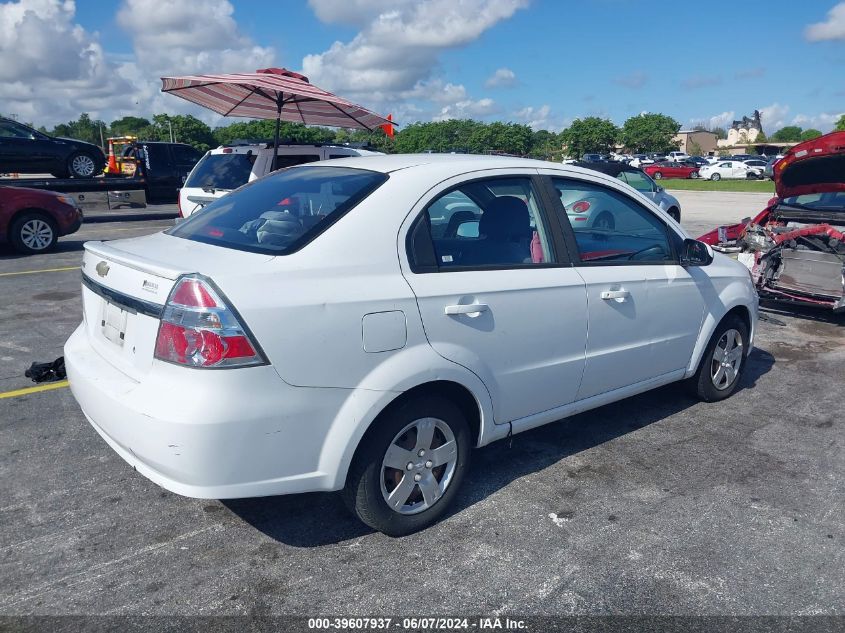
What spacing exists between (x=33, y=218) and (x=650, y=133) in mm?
88745

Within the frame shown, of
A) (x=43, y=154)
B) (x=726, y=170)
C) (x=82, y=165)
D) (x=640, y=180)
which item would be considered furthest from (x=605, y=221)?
(x=726, y=170)

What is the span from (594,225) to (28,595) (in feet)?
11.3

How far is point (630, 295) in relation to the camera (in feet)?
13.6

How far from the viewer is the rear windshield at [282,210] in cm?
317

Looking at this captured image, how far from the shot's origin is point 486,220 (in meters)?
3.79

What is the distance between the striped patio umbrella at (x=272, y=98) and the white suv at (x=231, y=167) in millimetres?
302

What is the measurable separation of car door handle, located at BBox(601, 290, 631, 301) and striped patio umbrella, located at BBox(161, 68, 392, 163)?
628 centimetres

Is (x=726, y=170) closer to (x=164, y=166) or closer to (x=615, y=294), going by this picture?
(x=164, y=166)

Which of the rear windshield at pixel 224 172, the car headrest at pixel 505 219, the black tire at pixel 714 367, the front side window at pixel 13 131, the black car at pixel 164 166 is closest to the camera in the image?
the car headrest at pixel 505 219

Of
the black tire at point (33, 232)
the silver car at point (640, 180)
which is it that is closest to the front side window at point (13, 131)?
the black tire at point (33, 232)

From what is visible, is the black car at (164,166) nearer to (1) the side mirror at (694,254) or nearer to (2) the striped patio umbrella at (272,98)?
(2) the striped patio umbrella at (272,98)

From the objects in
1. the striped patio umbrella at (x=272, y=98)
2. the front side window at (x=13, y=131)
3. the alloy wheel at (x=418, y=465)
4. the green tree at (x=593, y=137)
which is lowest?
the alloy wheel at (x=418, y=465)

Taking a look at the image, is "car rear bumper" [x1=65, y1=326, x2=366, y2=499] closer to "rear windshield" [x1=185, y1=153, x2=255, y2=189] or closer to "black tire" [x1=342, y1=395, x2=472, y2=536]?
"black tire" [x1=342, y1=395, x2=472, y2=536]

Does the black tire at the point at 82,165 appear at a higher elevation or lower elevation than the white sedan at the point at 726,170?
lower
